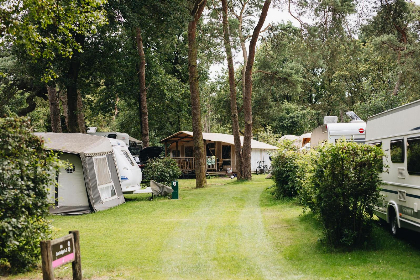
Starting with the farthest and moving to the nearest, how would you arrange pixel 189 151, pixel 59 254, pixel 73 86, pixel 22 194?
pixel 189 151
pixel 73 86
pixel 22 194
pixel 59 254

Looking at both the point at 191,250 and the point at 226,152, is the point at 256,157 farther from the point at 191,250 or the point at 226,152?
the point at 191,250

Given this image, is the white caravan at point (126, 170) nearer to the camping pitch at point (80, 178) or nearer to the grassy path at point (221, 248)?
the camping pitch at point (80, 178)

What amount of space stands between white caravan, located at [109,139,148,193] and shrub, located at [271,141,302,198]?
→ 16.0 feet

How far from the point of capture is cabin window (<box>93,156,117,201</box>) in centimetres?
1282

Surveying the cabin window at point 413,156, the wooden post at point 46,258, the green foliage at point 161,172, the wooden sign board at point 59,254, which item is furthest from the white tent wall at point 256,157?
the wooden post at point 46,258

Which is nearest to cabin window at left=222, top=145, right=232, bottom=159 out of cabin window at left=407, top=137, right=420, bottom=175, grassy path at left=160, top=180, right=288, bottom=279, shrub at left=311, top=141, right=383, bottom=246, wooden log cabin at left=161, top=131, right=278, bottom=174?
wooden log cabin at left=161, top=131, right=278, bottom=174

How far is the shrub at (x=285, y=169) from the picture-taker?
13.5 m

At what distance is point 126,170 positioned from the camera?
49.3 ft

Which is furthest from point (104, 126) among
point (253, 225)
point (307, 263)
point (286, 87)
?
point (307, 263)

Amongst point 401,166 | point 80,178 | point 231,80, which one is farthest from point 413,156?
point 231,80

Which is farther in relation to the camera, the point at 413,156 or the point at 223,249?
the point at 223,249

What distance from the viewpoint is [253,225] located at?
9914 mm

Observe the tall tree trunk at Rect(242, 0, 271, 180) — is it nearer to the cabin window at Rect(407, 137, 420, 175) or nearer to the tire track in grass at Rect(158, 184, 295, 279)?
the tire track in grass at Rect(158, 184, 295, 279)

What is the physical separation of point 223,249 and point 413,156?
357 cm
